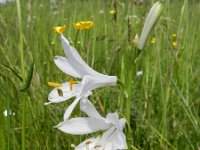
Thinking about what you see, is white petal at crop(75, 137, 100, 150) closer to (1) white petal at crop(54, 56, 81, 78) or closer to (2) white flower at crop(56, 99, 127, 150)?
(2) white flower at crop(56, 99, 127, 150)

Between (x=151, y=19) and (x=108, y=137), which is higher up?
(x=151, y=19)

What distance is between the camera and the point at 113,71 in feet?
6.08

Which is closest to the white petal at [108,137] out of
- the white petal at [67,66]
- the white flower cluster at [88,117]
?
the white flower cluster at [88,117]

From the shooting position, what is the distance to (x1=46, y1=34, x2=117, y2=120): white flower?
543 millimetres

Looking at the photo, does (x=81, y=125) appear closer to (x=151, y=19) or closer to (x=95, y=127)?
(x=95, y=127)

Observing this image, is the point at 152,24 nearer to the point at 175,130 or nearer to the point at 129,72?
the point at 129,72

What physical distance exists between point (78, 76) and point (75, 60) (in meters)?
0.04

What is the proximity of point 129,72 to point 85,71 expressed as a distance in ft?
0.23

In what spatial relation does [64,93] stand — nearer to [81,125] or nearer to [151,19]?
[81,125]

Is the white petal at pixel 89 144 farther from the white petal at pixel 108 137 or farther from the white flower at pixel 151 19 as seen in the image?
the white flower at pixel 151 19

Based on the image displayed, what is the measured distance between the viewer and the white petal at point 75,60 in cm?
57

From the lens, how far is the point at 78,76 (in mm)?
599

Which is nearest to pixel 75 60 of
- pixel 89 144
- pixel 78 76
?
pixel 78 76

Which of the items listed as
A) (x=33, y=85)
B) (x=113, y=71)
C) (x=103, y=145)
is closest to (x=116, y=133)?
(x=103, y=145)
